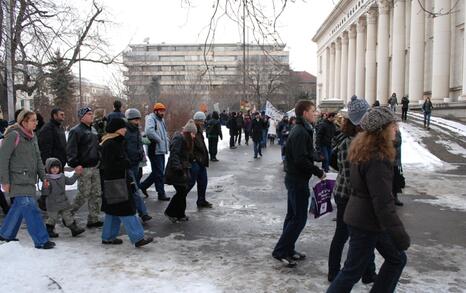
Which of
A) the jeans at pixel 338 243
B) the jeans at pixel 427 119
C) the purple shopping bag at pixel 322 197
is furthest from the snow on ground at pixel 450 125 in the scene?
the jeans at pixel 338 243

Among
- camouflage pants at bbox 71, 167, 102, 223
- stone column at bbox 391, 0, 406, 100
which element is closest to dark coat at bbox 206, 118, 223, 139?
camouflage pants at bbox 71, 167, 102, 223

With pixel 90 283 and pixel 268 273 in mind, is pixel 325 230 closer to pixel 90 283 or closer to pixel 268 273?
pixel 268 273

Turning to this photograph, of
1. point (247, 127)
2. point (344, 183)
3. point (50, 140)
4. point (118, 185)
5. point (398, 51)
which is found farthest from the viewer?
point (398, 51)

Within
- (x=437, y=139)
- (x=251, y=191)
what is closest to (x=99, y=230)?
(x=251, y=191)

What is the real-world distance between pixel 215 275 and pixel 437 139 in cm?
1963

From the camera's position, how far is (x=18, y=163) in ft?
20.7

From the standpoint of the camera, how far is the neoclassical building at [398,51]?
3309 cm

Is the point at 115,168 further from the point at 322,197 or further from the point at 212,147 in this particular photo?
the point at 212,147

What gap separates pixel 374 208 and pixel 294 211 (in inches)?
77.6

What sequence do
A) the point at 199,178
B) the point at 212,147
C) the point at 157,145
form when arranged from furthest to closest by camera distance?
1. the point at 212,147
2. the point at 157,145
3. the point at 199,178

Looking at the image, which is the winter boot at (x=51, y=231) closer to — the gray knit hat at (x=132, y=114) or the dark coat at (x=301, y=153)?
the gray knit hat at (x=132, y=114)

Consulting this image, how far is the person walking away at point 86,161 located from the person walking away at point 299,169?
3.40 meters

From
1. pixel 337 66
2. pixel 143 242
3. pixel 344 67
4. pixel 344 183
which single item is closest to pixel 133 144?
pixel 143 242

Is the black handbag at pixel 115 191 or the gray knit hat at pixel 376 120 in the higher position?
the gray knit hat at pixel 376 120
